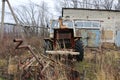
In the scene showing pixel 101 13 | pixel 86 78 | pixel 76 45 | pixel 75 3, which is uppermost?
pixel 75 3

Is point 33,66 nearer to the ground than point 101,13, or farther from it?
nearer to the ground

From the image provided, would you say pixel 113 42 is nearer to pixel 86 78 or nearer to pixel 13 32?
pixel 13 32

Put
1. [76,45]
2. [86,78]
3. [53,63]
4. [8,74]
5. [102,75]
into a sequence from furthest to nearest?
[76,45]
[8,74]
[86,78]
[53,63]
[102,75]

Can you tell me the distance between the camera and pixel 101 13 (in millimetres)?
28031

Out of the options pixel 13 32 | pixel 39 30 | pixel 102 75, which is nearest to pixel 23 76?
pixel 102 75

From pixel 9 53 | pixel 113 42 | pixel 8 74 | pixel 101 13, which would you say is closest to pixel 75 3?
pixel 101 13

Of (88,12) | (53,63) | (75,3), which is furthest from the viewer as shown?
(75,3)

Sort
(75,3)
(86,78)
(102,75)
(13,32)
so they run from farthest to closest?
(75,3)
(13,32)
(86,78)
(102,75)

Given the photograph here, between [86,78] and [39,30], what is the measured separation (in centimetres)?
1962

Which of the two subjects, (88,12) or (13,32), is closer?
(13,32)

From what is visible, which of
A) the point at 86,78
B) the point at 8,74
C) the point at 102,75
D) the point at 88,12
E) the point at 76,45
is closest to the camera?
the point at 102,75

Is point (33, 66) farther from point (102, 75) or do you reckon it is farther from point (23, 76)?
point (102, 75)

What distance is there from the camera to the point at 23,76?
26.4 ft

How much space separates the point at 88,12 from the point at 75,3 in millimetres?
22786
